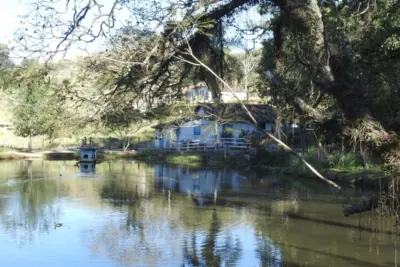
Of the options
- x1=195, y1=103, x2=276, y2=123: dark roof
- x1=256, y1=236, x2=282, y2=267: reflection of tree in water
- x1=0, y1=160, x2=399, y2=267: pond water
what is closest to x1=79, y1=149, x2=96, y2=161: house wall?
x1=0, y1=160, x2=399, y2=267: pond water

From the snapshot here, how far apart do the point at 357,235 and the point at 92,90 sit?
6929 millimetres

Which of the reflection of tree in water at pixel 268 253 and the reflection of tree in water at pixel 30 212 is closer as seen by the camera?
the reflection of tree in water at pixel 268 253

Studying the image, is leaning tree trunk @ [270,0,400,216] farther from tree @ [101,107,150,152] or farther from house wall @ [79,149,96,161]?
house wall @ [79,149,96,161]

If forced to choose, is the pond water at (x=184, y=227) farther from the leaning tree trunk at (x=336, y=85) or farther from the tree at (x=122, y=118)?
the leaning tree trunk at (x=336, y=85)

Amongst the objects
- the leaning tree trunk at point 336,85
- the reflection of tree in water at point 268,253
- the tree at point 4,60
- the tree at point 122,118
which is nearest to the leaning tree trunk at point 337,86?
the leaning tree trunk at point 336,85

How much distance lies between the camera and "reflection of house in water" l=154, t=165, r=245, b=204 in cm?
1840

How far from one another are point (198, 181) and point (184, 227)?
9.87 meters

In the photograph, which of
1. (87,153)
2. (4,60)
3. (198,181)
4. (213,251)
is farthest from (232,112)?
(87,153)

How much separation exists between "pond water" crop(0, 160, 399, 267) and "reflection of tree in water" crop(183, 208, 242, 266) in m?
0.02

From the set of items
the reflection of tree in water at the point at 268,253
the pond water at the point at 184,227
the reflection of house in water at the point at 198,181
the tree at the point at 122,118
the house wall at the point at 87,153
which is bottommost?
the reflection of tree in water at the point at 268,253

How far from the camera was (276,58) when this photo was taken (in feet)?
24.2

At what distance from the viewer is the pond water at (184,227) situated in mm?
9070

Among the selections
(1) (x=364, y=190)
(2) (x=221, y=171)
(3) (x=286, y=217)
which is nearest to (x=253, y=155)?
(2) (x=221, y=171)

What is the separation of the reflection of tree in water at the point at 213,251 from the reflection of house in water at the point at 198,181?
517 cm
